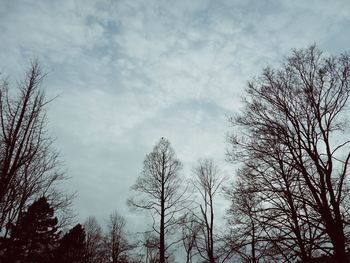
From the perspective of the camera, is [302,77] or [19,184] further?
[302,77]

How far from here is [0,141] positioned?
26.5 feet

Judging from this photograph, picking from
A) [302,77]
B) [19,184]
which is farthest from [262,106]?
[19,184]

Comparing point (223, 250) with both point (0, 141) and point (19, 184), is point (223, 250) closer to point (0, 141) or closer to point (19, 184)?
point (19, 184)

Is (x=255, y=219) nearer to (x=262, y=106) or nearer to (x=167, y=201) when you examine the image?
(x=262, y=106)

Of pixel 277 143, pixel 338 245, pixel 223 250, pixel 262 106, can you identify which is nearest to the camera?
pixel 338 245

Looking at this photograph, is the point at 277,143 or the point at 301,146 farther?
the point at 277,143

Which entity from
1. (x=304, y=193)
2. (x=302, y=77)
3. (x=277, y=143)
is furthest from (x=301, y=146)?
(x=302, y=77)

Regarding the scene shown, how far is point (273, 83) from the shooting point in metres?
10.6

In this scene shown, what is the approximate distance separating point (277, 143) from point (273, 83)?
249cm

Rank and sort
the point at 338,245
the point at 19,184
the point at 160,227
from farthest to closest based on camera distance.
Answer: the point at 160,227 → the point at 19,184 → the point at 338,245

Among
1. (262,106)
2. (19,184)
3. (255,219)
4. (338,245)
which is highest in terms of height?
(262,106)

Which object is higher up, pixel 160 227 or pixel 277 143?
pixel 277 143

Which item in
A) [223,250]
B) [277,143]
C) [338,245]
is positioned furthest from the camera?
[277,143]

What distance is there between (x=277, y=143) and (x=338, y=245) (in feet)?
12.1
